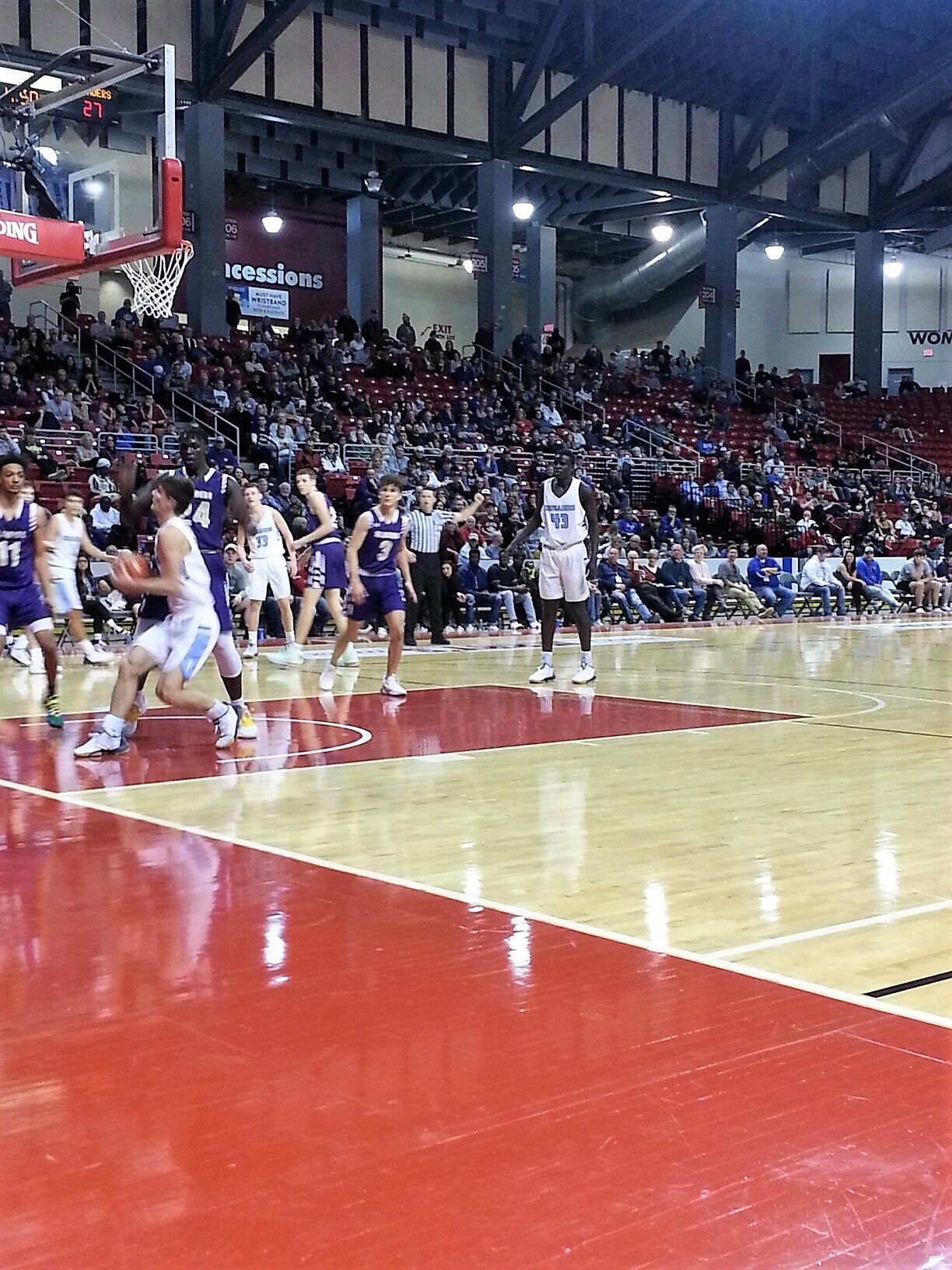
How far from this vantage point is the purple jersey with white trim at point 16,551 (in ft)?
29.8

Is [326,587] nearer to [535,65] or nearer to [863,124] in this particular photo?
[535,65]

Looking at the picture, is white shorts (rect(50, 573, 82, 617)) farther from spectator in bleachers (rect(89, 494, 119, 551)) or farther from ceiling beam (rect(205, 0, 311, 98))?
ceiling beam (rect(205, 0, 311, 98))

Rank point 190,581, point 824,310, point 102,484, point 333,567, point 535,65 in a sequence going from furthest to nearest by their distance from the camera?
point 824,310 < point 535,65 < point 102,484 < point 333,567 < point 190,581

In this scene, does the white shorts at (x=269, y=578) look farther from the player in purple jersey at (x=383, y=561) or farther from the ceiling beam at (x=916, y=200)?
the ceiling beam at (x=916, y=200)

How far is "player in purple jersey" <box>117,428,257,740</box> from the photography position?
850cm

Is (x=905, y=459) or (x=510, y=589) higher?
(x=905, y=459)

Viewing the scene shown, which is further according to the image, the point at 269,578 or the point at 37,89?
the point at 37,89

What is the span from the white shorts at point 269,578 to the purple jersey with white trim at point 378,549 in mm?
3168

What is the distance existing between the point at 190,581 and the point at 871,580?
20248mm

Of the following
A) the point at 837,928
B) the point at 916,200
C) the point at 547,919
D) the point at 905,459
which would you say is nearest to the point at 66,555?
the point at 547,919

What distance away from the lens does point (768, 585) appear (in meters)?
24.2

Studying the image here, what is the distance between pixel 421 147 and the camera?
30.8m

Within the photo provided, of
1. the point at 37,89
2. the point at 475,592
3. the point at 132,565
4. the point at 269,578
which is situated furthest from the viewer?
the point at 475,592

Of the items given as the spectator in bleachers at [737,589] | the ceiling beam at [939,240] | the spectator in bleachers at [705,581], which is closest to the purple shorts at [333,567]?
the spectator in bleachers at [705,581]
